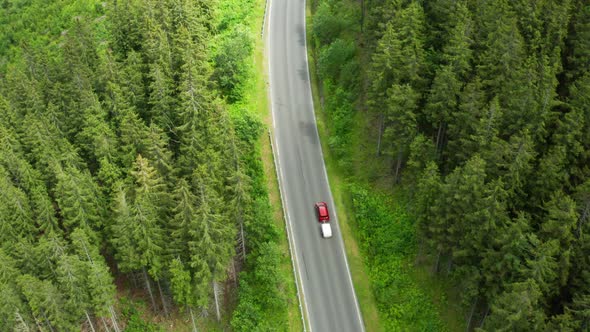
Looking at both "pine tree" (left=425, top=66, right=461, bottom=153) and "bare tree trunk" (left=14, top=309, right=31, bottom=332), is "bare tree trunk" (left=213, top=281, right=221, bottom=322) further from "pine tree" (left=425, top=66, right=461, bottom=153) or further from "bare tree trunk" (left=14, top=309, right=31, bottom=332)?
"pine tree" (left=425, top=66, right=461, bottom=153)

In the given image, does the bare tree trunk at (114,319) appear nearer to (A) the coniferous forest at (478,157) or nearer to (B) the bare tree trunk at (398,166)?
(A) the coniferous forest at (478,157)

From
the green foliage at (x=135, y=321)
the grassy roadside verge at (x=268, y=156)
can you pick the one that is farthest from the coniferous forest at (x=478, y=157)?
the green foliage at (x=135, y=321)

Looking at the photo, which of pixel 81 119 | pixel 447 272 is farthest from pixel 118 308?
pixel 447 272

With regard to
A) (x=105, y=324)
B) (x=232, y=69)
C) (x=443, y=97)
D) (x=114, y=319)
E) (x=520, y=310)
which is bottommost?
(x=105, y=324)

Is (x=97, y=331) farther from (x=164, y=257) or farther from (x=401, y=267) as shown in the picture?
(x=401, y=267)

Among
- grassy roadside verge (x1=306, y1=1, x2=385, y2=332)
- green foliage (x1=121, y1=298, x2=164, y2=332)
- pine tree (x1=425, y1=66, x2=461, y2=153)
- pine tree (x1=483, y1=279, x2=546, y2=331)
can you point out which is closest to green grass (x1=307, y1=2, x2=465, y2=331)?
grassy roadside verge (x1=306, y1=1, x2=385, y2=332)

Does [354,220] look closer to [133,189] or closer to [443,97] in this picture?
[443,97]

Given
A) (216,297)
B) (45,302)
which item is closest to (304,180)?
(216,297)
